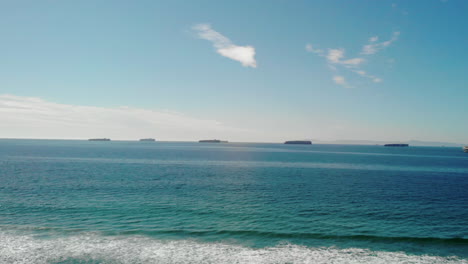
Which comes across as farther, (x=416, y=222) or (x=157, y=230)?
(x=416, y=222)

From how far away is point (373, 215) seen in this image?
3894cm

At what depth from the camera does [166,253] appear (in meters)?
25.7

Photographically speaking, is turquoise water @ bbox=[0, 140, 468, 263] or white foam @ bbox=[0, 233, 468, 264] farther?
turquoise water @ bbox=[0, 140, 468, 263]

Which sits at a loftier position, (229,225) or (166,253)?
(229,225)

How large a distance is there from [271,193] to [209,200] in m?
13.8

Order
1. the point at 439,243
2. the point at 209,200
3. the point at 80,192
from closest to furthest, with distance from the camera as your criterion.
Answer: the point at 439,243, the point at 209,200, the point at 80,192

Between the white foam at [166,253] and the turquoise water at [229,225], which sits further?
the turquoise water at [229,225]

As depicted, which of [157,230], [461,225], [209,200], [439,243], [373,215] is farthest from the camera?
[209,200]

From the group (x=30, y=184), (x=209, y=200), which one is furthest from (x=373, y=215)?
(x=30, y=184)

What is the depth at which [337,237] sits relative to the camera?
30219 millimetres

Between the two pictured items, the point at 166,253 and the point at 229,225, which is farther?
the point at 229,225

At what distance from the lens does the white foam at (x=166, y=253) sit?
2430 centimetres

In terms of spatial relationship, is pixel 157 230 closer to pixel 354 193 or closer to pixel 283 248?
pixel 283 248

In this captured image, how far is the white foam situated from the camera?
24.3 meters
